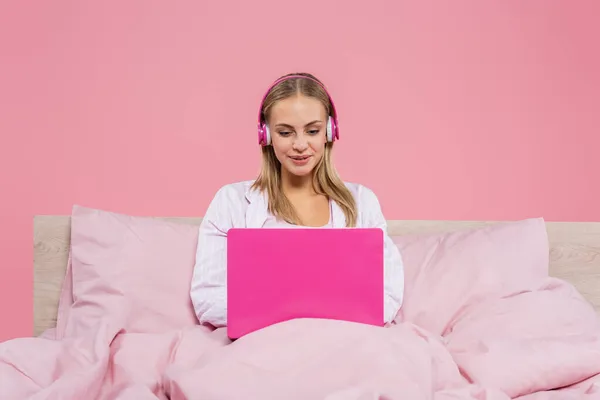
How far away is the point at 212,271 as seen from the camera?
1.68 m

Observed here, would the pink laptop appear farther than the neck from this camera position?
No

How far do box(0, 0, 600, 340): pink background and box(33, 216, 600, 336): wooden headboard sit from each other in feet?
0.73

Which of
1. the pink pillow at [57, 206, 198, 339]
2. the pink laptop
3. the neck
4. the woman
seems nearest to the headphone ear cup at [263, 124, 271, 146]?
the woman

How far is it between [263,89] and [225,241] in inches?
26.4

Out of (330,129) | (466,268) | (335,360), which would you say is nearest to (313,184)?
(330,129)

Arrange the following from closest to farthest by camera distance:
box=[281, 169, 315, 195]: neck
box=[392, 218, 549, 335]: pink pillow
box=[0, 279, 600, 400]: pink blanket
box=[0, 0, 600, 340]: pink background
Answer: box=[0, 279, 600, 400]: pink blanket, box=[392, 218, 549, 335]: pink pillow, box=[281, 169, 315, 195]: neck, box=[0, 0, 600, 340]: pink background

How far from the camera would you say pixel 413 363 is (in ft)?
4.09

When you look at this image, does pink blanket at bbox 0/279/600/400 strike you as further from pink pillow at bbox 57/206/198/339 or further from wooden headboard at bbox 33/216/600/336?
wooden headboard at bbox 33/216/600/336

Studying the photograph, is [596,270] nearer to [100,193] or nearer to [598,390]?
[598,390]

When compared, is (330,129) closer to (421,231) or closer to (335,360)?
(421,231)

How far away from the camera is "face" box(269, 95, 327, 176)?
5.60ft

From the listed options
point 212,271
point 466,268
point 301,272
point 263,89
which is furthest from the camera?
point 263,89

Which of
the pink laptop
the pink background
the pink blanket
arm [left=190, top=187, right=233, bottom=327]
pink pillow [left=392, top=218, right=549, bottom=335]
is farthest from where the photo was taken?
the pink background

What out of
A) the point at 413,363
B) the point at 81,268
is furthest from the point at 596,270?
the point at 81,268
